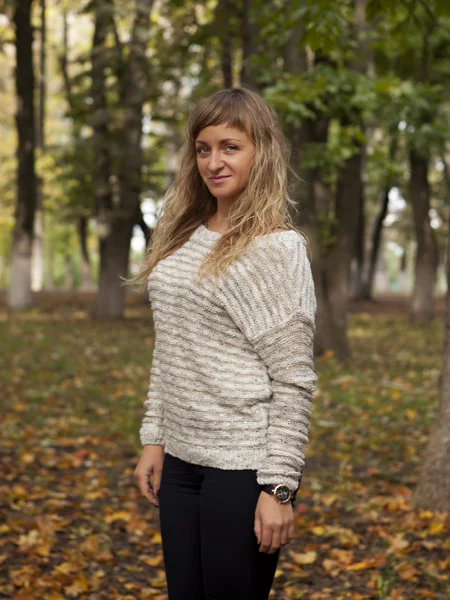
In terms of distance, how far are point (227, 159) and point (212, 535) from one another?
3.75 feet

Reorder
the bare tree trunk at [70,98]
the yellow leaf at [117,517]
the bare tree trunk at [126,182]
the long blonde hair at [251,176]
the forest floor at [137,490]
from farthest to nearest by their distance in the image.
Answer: the bare tree trunk at [70,98] → the bare tree trunk at [126,182] → the yellow leaf at [117,517] → the forest floor at [137,490] → the long blonde hair at [251,176]

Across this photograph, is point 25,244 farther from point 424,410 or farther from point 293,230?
point 293,230

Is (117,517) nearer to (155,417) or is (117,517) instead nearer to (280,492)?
(155,417)

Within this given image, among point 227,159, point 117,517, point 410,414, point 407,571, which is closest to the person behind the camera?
point 227,159

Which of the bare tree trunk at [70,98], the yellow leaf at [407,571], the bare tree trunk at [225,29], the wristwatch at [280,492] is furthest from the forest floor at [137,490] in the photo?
the bare tree trunk at [70,98]

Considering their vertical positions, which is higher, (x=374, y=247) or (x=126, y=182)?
(x=126, y=182)

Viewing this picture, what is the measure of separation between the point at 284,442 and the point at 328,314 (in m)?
11.0

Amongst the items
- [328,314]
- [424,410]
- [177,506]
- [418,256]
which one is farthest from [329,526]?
[418,256]

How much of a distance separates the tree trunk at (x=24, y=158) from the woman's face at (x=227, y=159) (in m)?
18.3

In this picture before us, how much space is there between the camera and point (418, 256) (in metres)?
20.6

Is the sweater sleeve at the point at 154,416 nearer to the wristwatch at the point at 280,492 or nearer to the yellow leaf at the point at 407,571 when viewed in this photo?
the wristwatch at the point at 280,492

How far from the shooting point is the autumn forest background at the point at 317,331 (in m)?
5.04

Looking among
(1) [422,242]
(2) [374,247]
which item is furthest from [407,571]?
(2) [374,247]

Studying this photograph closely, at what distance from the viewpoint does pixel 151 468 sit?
277 centimetres
